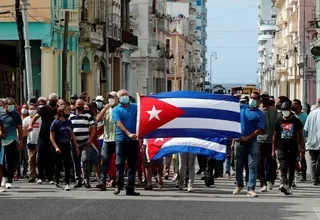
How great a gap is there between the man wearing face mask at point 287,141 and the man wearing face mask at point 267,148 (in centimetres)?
103

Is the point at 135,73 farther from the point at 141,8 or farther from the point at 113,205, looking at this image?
the point at 113,205

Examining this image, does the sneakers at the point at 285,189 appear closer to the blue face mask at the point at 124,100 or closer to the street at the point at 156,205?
the street at the point at 156,205

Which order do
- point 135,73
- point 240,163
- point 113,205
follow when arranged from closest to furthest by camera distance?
point 113,205 < point 240,163 < point 135,73

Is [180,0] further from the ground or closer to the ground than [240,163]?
further from the ground

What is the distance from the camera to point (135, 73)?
88250mm

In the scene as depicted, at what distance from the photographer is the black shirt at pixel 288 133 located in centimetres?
1933

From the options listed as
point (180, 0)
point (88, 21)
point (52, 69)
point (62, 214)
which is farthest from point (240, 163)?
point (180, 0)

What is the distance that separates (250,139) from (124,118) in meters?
2.44

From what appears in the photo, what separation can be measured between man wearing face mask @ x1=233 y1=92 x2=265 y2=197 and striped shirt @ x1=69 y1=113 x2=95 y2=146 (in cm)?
347

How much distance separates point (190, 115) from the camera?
64.7ft

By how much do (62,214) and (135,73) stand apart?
7320cm

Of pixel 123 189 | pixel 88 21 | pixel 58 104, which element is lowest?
pixel 123 189

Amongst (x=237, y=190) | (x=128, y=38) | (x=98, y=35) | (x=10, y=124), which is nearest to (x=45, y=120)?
(x=10, y=124)

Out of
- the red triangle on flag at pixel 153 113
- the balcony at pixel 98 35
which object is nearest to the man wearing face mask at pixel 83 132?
the red triangle on flag at pixel 153 113
